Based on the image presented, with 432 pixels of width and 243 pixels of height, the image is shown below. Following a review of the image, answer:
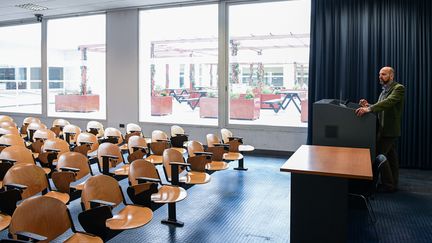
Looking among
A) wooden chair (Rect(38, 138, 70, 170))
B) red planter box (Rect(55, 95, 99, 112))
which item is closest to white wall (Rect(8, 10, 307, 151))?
red planter box (Rect(55, 95, 99, 112))

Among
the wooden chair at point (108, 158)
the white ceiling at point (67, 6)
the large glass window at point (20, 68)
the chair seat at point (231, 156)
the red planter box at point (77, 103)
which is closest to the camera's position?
the wooden chair at point (108, 158)

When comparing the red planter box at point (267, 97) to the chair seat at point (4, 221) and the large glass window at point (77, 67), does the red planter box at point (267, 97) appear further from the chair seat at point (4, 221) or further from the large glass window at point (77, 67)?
the chair seat at point (4, 221)

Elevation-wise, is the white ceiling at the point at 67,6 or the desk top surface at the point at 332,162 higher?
the white ceiling at the point at 67,6

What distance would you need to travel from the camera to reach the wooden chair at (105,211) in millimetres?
2623

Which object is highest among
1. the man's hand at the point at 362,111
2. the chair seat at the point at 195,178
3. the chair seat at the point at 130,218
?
the man's hand at the point at 362,111

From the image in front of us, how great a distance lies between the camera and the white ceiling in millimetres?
7656

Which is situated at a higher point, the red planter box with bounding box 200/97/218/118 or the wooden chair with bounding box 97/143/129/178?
the red planter box with bounding box 200/97/218/118

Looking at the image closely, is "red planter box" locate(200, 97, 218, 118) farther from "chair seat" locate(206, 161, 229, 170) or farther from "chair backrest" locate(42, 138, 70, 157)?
"chair backrest" locate(42, 138, 70, 157)

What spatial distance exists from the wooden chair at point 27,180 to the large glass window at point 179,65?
15.5 ft

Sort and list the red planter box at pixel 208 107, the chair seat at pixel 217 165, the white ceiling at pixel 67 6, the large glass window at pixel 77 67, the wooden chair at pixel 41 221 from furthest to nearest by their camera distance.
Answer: the large glass window at pixel 77 67, the red planter box at pixel 208 107, the white ceiling at pixel 67 6, the chair seat at pixel 217 165, the wooden chair at pixel 41 221

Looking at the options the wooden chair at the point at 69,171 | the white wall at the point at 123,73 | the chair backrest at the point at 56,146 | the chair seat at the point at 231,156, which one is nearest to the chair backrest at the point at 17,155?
the chair backrest at the point at 56,146

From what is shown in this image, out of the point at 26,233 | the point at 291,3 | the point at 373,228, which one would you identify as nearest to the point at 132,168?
the point at 26,233

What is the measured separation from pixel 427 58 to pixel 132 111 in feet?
19.4

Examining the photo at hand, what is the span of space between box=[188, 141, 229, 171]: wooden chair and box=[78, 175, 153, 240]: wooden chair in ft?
4.51
